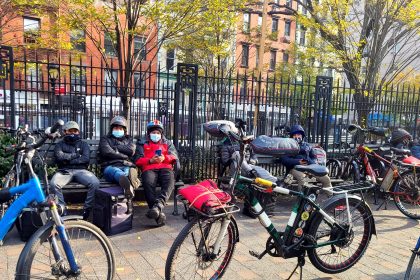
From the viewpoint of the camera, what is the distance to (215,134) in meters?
6.13

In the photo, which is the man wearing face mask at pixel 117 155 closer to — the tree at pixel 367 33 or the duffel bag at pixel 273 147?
the duffel bag at pixel 273 147

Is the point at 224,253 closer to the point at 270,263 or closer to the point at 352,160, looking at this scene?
the point at 270,263

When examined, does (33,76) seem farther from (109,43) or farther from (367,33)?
(367,33)

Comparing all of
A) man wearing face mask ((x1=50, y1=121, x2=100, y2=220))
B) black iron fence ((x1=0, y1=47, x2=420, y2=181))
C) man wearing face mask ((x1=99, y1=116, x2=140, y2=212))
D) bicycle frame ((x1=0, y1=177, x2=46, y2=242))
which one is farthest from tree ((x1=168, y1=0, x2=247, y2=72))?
bicycle frame ((x1=0, y1=177, x2=46, y2=242))

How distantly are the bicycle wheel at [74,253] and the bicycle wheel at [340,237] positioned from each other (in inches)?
76.2

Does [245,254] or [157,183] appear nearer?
[245,254]

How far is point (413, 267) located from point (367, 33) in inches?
344

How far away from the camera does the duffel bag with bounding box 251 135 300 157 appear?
5953 millimetres

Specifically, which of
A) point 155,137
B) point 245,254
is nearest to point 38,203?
point 245,254

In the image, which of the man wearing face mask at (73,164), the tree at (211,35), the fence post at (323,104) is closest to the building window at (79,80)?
the man wearing face mask at (73,164)

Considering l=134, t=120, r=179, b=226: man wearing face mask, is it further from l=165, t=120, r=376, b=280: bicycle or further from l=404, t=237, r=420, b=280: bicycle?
l=404, t=237, r=420, b=280: bicycle

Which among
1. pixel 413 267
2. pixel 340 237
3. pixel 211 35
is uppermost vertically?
pixel 211 35

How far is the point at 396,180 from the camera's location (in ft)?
20.6

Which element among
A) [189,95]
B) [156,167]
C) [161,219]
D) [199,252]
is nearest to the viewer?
[199,252]
